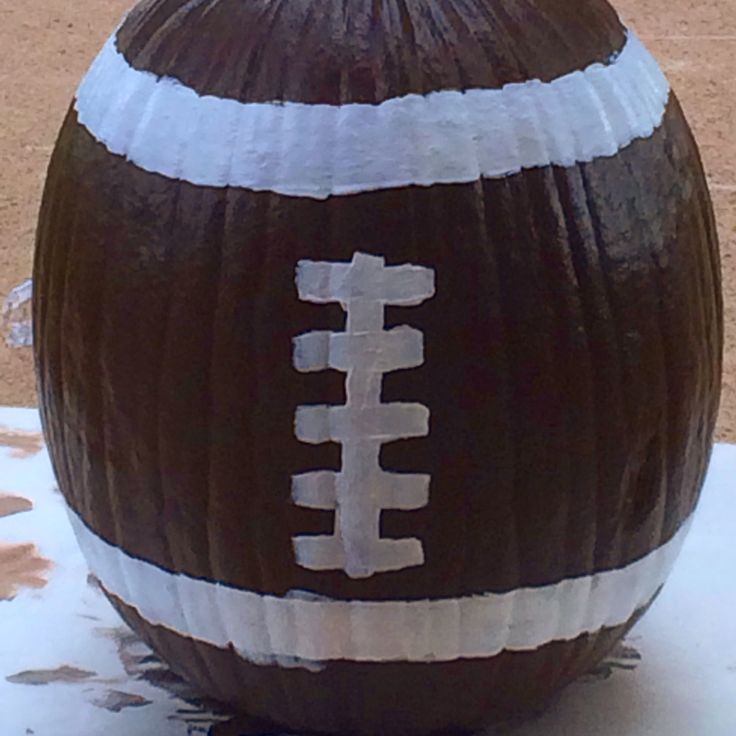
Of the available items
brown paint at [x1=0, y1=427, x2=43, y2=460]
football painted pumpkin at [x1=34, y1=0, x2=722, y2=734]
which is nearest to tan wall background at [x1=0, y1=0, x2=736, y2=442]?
brown paint at [x1=0, y1=427, x2=43, y2=460]

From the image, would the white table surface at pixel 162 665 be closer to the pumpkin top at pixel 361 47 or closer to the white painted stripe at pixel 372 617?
the white painted stripe at pixel 372 617

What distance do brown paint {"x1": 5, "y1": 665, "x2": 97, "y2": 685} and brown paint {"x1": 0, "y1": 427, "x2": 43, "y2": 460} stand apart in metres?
0.33

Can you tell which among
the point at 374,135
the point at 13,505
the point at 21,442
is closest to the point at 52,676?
the point at 13,505

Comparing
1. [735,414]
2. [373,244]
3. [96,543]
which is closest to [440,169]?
[373,244]

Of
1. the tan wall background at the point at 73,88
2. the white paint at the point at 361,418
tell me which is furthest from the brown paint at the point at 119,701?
the tan wall background at the point at 73,88

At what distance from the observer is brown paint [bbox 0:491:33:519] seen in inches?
54.2

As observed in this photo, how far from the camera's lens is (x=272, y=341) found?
0.90 metres

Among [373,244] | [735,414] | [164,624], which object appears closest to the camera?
[373,244]

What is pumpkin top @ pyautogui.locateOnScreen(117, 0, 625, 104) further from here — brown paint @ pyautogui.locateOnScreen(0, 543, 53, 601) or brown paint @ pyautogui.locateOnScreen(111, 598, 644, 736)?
brown paint @ pyautogui.locateOnScreen(0, 543, 53, 601)

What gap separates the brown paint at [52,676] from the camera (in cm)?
116

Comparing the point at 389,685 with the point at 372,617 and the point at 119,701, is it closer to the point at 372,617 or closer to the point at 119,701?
the point at 372,617

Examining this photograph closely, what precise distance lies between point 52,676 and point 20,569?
16cm

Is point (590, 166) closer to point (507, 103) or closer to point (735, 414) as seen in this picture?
point (507, 103)

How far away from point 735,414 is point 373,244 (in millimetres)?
1112
